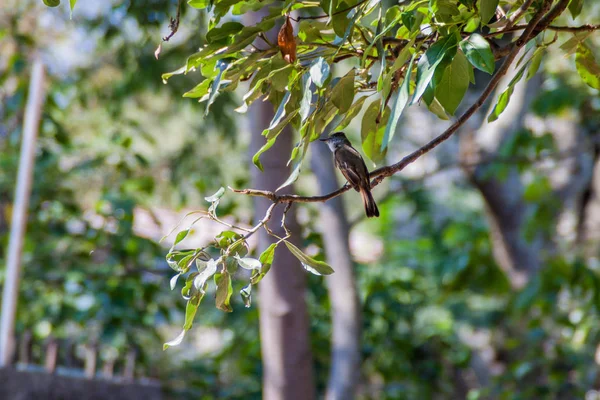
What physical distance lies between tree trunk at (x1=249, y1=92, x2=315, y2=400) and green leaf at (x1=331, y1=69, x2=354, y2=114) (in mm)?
1970

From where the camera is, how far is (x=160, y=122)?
909 centimetres

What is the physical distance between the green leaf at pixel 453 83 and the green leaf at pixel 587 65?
521 millimetres

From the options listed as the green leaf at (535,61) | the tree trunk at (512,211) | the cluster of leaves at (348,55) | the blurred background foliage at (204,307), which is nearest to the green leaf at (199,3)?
the cluster of leaves at (348,55)

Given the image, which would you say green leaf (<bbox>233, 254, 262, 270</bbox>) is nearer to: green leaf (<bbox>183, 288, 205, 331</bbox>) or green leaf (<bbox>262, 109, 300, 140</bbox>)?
A: green leaf (<bbox>183, 288, 205, 331</bbox>)

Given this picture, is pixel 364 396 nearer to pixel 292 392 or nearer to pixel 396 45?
pixel 292 392

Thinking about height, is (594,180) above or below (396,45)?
above

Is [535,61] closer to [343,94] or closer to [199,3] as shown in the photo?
[343,94]

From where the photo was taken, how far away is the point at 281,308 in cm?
359

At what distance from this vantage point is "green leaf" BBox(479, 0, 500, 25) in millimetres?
1380

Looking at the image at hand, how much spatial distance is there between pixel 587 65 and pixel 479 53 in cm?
59

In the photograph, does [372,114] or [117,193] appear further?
[117,193]

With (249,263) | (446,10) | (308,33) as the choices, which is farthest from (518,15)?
(249,263)

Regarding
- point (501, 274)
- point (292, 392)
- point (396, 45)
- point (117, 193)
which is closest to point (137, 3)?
point (117, 193)

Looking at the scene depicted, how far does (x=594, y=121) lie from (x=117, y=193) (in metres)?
3.31
